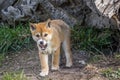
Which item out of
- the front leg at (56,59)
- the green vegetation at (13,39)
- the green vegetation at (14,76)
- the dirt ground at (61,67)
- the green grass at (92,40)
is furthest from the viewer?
the green vegetation at (13,39)

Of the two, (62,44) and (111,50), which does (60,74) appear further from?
(111,50)

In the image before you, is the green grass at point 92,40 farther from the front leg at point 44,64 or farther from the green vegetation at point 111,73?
the front leg at point 44,64

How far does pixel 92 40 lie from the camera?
26.0 ft

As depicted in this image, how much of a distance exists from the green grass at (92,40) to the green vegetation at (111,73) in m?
1.01

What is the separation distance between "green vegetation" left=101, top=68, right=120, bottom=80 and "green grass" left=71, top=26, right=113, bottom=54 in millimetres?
1007

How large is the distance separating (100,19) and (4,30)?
230cm

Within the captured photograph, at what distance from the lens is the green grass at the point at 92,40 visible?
7.86 metres

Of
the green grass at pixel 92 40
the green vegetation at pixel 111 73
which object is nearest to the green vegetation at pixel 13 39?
the green grass at pixel 92 40

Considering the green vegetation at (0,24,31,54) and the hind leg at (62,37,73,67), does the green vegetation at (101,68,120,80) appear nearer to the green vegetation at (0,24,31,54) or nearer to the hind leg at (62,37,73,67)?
the hind leg at (62,37,73,67)

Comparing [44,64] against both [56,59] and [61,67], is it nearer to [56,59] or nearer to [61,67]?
[56,59]

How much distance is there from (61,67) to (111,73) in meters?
1.09

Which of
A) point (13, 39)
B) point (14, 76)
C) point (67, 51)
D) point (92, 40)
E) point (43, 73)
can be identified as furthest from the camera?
point (13, 39)

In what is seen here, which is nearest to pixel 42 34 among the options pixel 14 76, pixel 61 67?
pixel 14 76

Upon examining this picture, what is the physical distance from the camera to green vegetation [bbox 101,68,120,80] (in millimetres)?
6622
